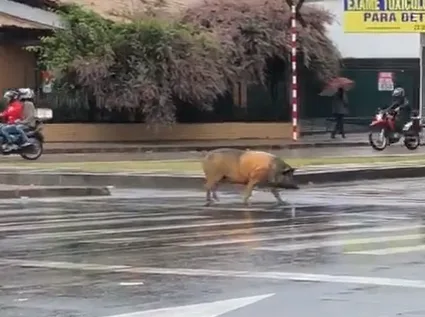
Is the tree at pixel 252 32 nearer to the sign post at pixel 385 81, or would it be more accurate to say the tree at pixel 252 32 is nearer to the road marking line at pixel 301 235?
the sign post at pixel 385 81

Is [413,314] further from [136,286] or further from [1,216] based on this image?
[1,216]

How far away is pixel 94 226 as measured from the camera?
15.5 m

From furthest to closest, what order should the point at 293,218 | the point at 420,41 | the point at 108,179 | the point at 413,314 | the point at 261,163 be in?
A: the point at 420,41 < the point at 108,179 < the point at 261,163 < the point at 293,218 < the point at 413,314

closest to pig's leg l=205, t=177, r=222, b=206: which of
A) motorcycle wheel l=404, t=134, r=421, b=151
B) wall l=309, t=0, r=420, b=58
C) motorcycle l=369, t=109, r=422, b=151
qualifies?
motorcycle l=369, t=109, r=422, b=151

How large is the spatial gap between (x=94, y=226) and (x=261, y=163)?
3555 mm

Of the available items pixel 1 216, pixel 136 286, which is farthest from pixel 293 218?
pixel 136 286

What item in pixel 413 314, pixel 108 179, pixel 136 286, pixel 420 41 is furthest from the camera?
pixel 420 41

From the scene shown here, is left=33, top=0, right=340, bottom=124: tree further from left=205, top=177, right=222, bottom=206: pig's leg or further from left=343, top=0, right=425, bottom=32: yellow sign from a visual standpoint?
left=205, top=177, right=222, bottom=206: pig's leg

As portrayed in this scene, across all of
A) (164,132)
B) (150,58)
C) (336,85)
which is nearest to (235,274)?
(150,58)

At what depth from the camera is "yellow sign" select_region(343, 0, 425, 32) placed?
4066cm

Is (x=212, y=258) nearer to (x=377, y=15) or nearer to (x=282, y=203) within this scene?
(x=282, y=203)

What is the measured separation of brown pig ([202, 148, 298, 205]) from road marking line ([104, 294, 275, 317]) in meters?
8.67

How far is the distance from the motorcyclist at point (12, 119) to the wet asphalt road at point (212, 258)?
9.61 metres

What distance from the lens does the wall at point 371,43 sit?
145ft
